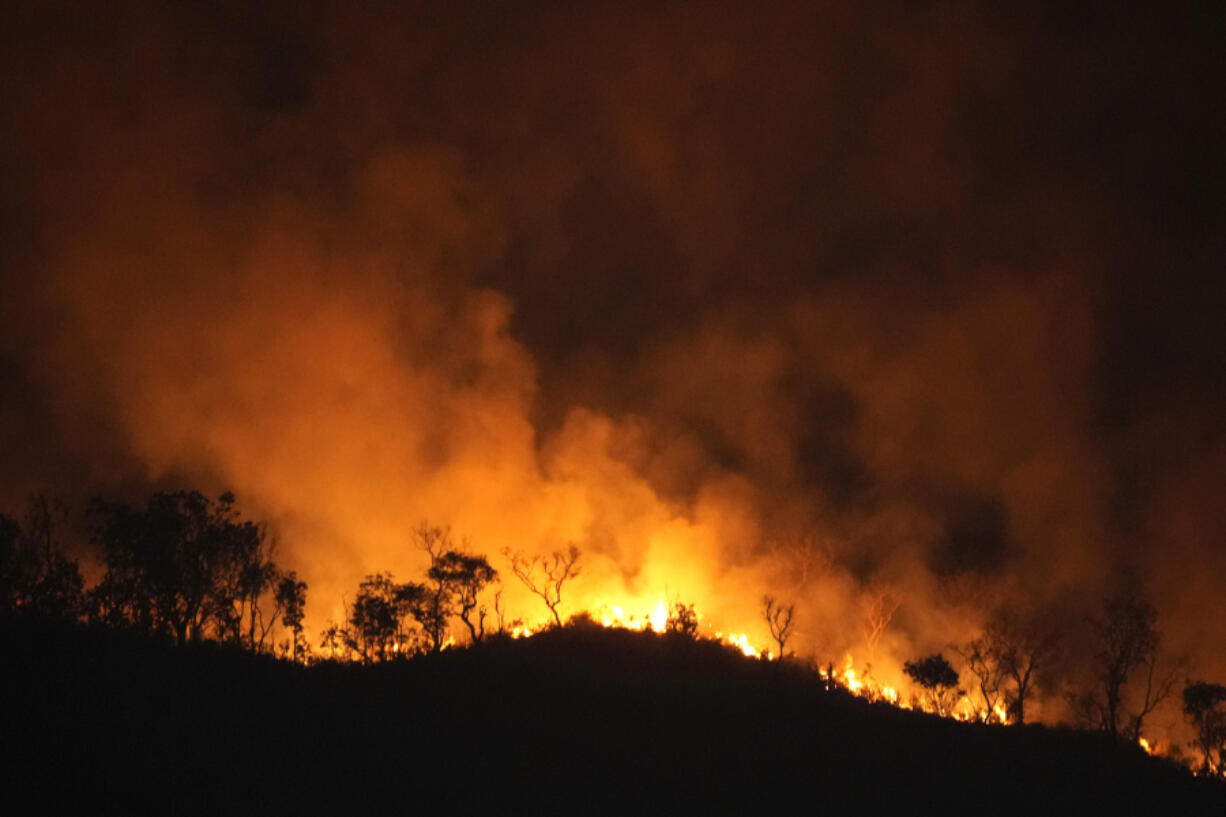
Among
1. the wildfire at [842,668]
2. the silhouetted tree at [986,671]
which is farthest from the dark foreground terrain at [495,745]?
the silhouetted tree at [986,671]

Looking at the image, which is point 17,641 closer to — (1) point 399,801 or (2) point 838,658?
(1) point 399,801

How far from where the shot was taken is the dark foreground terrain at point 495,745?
53.2ft

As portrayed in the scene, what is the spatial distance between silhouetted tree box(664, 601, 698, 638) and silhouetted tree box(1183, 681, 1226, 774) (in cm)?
2580

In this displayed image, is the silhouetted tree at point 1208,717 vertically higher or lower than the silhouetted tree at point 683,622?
lower

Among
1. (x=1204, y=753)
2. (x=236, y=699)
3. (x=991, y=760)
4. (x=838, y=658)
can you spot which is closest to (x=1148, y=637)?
(x=1204, y=753)

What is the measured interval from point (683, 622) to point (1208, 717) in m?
27.7

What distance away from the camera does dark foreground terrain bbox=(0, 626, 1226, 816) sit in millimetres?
16203

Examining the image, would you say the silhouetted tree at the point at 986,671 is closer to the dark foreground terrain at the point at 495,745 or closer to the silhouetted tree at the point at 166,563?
the dark foreground terrain at the point at 495,745

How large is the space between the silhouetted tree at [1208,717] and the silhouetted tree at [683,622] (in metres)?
25.8

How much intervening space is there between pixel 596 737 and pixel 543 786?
4372 mm

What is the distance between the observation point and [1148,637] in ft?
140

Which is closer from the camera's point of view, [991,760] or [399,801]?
[399,801]

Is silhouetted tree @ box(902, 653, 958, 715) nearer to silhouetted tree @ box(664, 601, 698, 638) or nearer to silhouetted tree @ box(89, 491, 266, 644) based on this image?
silhouetted tree @ box(664, 601, 698, 638)

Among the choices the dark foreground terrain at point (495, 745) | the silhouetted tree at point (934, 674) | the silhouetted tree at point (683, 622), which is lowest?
the dark foreground terrain at point (495, 745)
